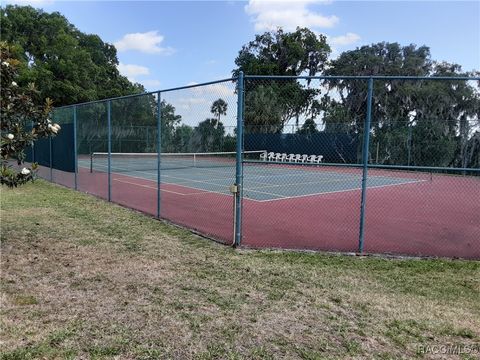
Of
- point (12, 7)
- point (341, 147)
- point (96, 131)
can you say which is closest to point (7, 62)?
point (341, 147)

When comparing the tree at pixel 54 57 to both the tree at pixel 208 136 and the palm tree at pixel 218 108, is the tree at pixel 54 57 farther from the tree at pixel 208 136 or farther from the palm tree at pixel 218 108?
the palm tree at pixel 218 108

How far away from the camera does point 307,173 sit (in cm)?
2166

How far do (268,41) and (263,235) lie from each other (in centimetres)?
4725

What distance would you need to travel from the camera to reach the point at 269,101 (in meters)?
17.2

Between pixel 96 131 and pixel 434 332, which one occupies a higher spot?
pixel 96 131

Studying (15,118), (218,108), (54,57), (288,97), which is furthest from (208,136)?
(54,57)

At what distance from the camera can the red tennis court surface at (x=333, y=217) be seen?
7.34 metres

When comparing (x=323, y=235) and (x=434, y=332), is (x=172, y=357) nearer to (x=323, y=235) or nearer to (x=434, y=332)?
(x=434, y=332)

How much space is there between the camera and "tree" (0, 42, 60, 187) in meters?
5.66

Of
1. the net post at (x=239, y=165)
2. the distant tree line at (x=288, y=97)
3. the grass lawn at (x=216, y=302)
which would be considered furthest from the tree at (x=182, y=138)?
the grass lawn at (x=216, y=302)

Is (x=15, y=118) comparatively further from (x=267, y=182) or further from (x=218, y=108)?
(x=267, y=182)

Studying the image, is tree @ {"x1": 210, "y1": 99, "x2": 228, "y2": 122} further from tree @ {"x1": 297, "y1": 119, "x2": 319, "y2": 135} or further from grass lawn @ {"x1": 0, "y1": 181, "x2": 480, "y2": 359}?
tree @ {"x1": 297, "y1": 119, "x2": 319, "y2": 135}

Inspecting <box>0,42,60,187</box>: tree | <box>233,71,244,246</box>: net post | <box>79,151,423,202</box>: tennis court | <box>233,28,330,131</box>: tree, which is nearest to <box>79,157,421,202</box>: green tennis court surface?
<box>79,151,423,202</box>: tennis court

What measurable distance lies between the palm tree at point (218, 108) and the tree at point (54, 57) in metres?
33.7
